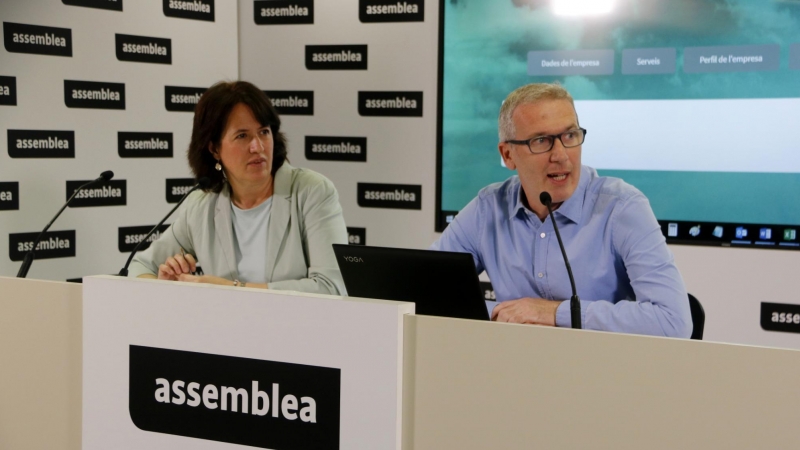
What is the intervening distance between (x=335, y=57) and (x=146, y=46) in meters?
0.90

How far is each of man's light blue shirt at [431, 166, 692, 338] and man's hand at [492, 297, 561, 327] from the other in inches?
1.0

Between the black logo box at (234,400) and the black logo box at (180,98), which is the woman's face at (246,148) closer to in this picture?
the black logo box at (180,98)

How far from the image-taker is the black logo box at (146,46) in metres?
3.31

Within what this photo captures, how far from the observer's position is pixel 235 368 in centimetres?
101

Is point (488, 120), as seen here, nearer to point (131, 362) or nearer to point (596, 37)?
point (596, 37)

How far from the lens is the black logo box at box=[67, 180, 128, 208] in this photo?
313cm

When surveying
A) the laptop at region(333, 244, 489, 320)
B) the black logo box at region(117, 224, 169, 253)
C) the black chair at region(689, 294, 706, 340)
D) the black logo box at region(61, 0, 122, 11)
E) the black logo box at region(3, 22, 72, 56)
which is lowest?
the black chair at region(689, 294, 706, 340)

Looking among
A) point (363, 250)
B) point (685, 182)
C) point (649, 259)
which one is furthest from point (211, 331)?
point (685, 182)

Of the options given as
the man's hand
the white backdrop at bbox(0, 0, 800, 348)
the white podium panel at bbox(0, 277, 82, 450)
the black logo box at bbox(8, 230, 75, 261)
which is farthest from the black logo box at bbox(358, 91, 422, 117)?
the white podium panel at bbox(0, 277, 82, 450)

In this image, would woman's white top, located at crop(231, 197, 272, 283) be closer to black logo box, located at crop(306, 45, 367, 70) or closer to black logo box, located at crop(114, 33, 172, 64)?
black logo box, located at crop(114, 33, 172, 64)

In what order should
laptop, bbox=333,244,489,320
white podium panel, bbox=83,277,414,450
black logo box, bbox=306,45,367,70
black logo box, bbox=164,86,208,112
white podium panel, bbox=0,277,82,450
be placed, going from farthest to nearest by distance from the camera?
black logo box, bbox=306,45,367,70
black logo box, bbox=164,86,208,112
laptop, bbox=333,244,489,320
white podium panel, bbox=0,277,82,450
white podium panel, bbox=83,277,414,450

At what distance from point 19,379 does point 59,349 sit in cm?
9

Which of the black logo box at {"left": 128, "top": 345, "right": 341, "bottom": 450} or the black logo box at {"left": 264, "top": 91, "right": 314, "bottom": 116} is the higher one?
the black logo box at {"left": 264, "top": 91, "right": 314, "bottom": 116}

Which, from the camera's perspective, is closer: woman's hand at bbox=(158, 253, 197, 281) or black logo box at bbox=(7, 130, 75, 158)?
woman's hand at bbox=(158, 253, 197, 281)
